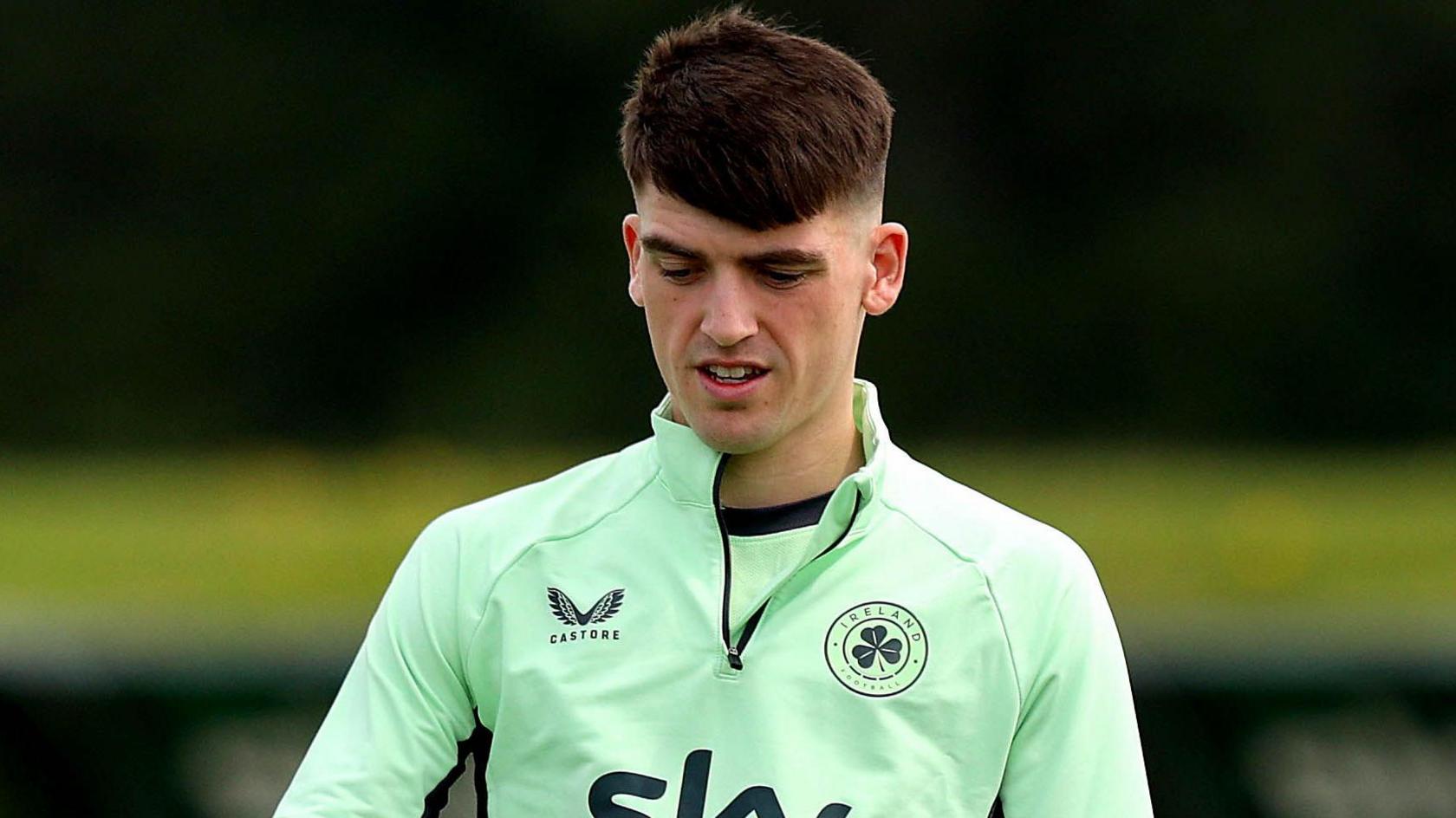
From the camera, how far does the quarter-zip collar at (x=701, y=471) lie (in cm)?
289

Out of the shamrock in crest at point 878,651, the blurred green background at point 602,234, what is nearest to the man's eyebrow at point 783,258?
the shamrock in crest at point 878,651

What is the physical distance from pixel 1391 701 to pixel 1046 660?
3556 mm

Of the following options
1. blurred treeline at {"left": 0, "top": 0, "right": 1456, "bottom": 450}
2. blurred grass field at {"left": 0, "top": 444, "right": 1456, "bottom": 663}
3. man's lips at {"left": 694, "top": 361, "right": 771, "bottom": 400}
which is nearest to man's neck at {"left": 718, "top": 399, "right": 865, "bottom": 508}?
man's lips at {"left": 694, "top": 361, "right": 771, "bottom": 400}

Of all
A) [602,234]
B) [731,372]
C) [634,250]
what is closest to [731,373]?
[731,372]

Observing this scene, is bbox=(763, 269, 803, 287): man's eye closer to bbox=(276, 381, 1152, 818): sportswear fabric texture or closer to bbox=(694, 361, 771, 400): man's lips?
bbox=(694, 361, 771, 400): man's lips

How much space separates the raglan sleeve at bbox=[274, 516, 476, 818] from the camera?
111 inches

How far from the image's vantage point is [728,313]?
2.76m

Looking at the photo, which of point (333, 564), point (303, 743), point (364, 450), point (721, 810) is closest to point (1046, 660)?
point (721, 810)

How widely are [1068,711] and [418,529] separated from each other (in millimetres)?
8130

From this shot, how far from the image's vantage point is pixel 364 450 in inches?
669

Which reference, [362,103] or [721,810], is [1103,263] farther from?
[721,810]

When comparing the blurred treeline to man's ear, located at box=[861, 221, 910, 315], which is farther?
the blurred treeline

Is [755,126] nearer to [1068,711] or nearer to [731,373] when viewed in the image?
[731,373]

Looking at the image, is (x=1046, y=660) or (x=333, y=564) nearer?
(x=1046, y=660)
